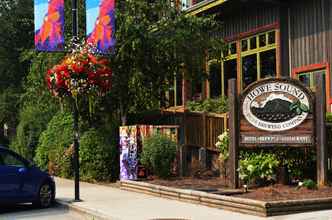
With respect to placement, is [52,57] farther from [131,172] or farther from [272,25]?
[272,25]

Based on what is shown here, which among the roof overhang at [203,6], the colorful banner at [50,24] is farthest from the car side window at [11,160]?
the roof overhang at [203,6]

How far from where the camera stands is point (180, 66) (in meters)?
21.0

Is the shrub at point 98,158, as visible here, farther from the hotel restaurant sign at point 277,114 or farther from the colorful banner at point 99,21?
the hotel restaurant sign at point 277,114

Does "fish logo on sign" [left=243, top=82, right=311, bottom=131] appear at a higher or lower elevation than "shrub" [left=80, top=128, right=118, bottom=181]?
higher

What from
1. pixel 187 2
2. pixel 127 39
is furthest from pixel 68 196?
pixel 187 2

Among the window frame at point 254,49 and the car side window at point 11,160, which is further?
the window frame at point 254,49

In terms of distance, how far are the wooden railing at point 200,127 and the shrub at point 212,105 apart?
2.16 m

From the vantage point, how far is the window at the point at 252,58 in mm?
22156

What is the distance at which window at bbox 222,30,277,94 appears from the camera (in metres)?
22.2

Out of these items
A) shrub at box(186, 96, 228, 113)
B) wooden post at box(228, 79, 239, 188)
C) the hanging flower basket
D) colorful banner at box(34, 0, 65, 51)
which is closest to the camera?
wooden post at box(228, 79, 239, 188)

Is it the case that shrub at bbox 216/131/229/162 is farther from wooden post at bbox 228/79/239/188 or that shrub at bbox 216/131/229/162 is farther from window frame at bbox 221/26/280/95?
window frame at bbox 221/26/280/95

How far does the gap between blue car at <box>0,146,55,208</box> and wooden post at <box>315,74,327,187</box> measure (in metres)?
6.36

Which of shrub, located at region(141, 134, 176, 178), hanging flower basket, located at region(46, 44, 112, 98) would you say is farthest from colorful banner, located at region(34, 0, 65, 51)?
shrub, located at region(141, 134, 176, 178)

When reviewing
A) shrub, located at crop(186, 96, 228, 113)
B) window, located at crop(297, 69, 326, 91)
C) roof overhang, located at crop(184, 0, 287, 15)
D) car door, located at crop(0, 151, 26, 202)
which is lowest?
car door, located at crop(0, 151, 26, 202)
